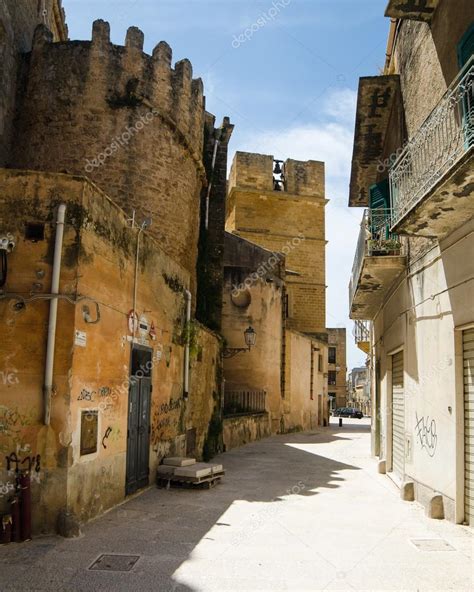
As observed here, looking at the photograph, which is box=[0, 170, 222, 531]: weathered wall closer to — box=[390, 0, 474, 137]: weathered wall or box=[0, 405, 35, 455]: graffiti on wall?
box=[0, 405, 35, 455]: graffiti on wall

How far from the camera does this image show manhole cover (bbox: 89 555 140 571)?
225 inches

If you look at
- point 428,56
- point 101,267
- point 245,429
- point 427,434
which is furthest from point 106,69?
point 245,429

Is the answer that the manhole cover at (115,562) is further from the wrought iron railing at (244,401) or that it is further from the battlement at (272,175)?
the battlement at (272,175)

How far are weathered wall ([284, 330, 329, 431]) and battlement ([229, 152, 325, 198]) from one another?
975 centimetres

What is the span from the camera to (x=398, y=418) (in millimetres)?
12219

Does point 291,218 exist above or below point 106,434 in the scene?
above

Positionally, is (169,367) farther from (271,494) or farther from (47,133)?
(47,133)

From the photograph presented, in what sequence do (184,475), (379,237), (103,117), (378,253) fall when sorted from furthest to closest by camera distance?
1. (103,117)
2. (379,237)
3. (378,253)
4. (184,475)

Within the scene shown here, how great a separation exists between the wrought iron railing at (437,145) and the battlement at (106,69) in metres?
7.61

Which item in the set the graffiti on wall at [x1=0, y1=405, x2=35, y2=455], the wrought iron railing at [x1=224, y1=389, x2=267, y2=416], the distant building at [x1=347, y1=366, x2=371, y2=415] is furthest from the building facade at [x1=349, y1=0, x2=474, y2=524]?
the distant building at [x1=347, y1=366, x2=371, y2=415]

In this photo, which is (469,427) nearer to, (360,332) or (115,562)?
(115,562)

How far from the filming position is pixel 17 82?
1443 cm

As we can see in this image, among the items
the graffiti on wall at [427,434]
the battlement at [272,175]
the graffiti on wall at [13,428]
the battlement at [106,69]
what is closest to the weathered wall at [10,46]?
the battlement at [106,69]

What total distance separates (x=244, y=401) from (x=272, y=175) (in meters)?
17.2
